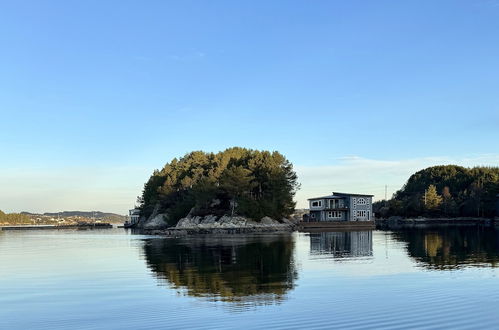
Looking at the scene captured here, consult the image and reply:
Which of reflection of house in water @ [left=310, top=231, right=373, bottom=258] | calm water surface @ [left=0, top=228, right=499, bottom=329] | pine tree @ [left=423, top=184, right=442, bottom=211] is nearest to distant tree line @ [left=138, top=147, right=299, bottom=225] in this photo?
reflection of house in water @ [left=310, top=231, right=373, bottom=258]

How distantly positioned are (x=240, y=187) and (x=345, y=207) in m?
28.1

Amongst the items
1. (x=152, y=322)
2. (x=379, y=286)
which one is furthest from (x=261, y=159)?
(x=152, y=322)

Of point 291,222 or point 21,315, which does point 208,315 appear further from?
point 291,222

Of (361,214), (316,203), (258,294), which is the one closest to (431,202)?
(361,214)

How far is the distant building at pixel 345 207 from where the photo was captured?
117 metres

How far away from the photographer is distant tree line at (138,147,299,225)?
112250 millimetres

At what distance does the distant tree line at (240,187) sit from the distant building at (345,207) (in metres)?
8.41

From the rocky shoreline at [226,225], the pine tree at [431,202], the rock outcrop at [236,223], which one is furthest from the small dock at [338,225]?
the pine tree at [431,202]

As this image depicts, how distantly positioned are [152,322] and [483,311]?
12.8m

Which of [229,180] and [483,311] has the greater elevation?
[229,180]

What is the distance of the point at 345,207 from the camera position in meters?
117

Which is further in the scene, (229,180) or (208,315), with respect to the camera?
(229,180)

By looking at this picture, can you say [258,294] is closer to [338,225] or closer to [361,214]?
[338,225]

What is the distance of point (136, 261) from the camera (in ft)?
134
